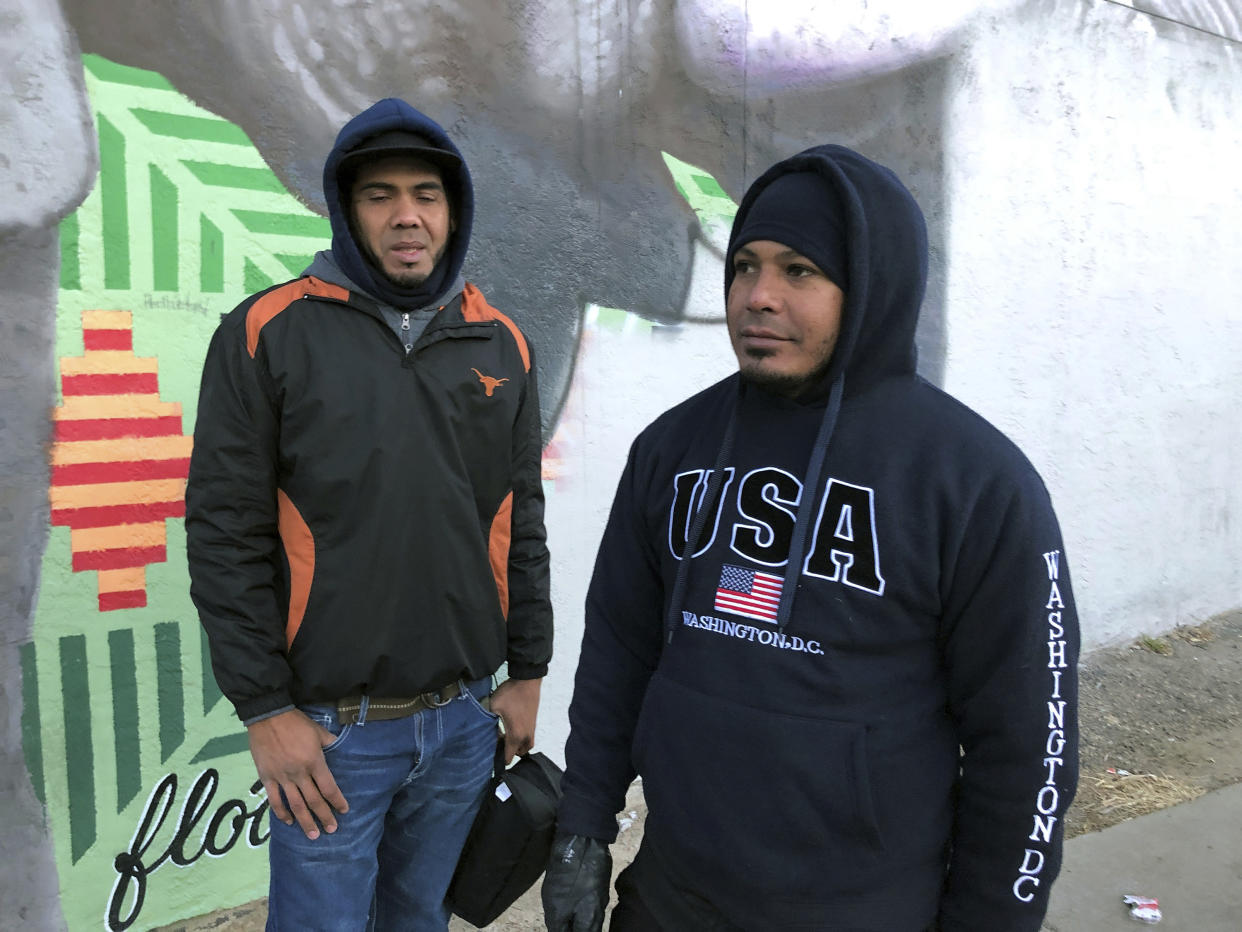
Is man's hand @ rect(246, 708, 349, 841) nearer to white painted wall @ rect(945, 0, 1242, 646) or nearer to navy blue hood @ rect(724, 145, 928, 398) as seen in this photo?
navy blue hood @ rect(724, 145, 928, 398)

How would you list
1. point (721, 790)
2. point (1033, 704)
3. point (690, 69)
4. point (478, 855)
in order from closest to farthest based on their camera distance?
1. point (1033, 704)
2. point (721, 790)
3. point (478, 855)
4. point (690, 69)

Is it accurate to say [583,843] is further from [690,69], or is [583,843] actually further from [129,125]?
[690,69]

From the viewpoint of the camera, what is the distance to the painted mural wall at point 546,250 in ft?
7.40

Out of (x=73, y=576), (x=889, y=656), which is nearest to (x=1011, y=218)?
(x=889, y=656)

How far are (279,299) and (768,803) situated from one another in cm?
125

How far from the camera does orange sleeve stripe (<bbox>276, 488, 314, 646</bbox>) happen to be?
169 centimetres

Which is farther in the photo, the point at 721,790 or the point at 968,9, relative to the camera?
the point at 968,9

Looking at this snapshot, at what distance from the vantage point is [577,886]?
1606 mm

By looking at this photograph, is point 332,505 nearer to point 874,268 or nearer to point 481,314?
point 481,314

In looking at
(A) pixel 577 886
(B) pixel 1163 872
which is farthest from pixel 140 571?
(B) pixel 1163 872

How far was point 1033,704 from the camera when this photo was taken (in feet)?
4.21

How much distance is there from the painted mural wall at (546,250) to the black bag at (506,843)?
0.96m

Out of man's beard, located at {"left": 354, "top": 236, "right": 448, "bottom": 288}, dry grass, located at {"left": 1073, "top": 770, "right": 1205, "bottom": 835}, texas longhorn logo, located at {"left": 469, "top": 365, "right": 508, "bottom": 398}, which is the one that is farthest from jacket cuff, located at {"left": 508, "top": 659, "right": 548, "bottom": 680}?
dry grass, located at {"left": 1073, "top": 770, "right": 1205, "bottom": 835}

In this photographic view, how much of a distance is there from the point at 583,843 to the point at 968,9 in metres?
4.02
